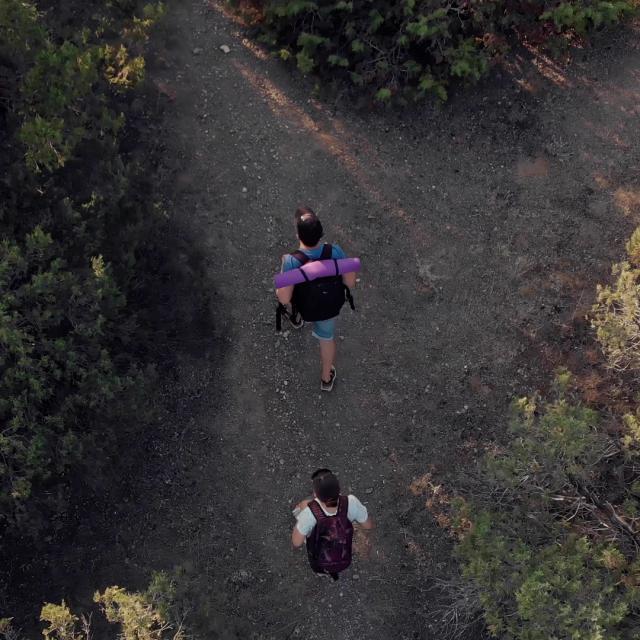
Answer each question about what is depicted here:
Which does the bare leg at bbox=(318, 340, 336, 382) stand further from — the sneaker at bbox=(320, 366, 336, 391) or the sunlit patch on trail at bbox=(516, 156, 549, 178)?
the sunlit patch on trail at bbox=(516, 156, 549, 178)

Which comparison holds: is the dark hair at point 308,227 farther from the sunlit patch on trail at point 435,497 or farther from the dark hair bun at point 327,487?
the sunlit patch on trail at point 435,497

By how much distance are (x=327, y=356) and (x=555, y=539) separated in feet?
10.4

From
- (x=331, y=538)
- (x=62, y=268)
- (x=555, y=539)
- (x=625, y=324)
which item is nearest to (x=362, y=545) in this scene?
(x=331, y=538)

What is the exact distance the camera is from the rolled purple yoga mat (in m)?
6.61

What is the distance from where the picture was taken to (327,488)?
237 inches

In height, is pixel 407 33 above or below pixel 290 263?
above

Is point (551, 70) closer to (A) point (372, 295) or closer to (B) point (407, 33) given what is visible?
(B) point (407, 33)

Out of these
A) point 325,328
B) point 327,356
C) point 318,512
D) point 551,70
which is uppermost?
point 551,70

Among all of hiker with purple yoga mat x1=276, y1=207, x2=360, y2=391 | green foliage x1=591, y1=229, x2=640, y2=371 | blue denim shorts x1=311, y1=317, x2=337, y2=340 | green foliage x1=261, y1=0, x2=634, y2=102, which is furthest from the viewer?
green foliage x1=261, y1=0, x2=634, y2=102

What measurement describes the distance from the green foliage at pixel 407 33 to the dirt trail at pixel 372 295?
471 mm

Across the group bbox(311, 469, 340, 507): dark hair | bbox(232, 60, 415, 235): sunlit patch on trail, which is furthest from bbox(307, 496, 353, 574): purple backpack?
bbox(232, 60, 415, 235): sunlit patch on trail

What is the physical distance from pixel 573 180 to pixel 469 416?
368cm

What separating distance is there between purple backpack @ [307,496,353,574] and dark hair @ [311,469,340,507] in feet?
0.52

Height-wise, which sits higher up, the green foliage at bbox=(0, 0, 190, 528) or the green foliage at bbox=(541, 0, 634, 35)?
the green foliage at bbox=(541, 0, 634, 35)
